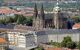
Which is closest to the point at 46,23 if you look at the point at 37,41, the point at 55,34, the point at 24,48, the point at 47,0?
the point at 55,34

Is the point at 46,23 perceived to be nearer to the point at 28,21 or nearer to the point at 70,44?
the point at 28,21

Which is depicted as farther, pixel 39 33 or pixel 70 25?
pixel 70 25

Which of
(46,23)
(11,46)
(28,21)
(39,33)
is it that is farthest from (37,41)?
(28,21)

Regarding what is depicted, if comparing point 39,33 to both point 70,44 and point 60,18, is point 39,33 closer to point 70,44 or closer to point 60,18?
point 70,44

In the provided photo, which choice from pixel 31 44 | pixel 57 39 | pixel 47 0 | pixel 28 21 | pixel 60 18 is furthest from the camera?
pixel 47 0

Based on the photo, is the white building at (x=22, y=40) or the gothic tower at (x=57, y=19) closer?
the white building at (x=22, y=40)

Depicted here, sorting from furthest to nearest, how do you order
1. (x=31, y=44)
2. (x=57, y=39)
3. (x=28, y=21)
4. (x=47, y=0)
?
(x=47, y=0)
(x=28, y=21)
(x=57, y=39)
(x=31, y=44)

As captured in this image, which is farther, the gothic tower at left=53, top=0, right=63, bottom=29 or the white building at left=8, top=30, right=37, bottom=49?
the gothic tower at left=53, top=0, right=63, bottom=29

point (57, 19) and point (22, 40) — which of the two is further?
point (57, 19)

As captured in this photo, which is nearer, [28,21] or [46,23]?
[46,23]
